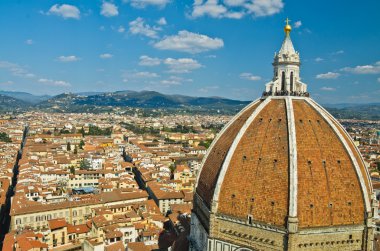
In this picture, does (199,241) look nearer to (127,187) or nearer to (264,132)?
(264,132)

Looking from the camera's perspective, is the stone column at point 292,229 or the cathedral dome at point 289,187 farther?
the cathedral dome at point 289,187

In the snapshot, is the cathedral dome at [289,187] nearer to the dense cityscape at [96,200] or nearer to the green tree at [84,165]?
the dense cityscape at [96,200]

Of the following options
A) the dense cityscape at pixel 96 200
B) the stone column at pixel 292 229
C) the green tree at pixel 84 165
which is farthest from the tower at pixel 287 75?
the green tree at pixel 84 165

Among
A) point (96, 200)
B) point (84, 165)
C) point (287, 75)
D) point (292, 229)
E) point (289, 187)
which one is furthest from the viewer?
point (84, 165)

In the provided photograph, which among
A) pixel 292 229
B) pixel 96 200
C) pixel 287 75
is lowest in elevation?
pixel 96 200

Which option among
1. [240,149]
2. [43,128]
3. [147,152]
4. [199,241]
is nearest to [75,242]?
[199,241]

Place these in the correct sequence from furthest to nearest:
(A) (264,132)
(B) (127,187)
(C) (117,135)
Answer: (C) (117,135), (B) (127,187), (A) (264,132)

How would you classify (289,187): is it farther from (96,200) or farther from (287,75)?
(96,200)

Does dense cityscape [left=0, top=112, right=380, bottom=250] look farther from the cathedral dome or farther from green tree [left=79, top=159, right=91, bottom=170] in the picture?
the cathedral dome

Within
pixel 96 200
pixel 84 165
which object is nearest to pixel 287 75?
pixel 96 200
